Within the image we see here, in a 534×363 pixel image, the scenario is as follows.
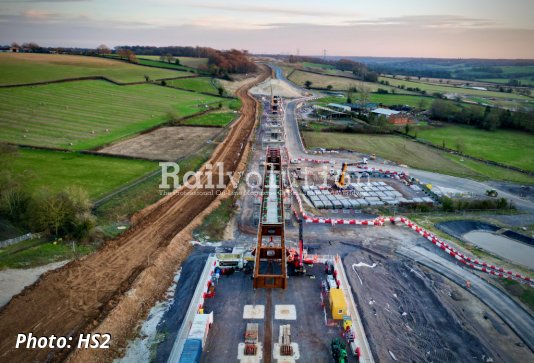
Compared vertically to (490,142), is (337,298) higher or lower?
lower

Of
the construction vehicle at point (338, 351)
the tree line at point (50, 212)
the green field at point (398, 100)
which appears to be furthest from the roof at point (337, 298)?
the green field at point (398, 100)

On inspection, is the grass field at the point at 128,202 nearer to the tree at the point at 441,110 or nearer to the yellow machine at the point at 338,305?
the yellow machine at the point at 338,305

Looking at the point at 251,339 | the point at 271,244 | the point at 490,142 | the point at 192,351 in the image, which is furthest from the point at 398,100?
the point at 192,351

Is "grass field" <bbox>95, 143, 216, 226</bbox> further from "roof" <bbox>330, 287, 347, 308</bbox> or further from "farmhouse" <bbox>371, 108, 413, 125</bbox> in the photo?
"farmhouse" <bbox>371, 108, 413, 125</bbox>

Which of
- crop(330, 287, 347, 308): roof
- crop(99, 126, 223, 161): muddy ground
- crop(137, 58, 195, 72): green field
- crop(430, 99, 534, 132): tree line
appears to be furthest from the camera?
crop(137, 58, 195, 72): green field

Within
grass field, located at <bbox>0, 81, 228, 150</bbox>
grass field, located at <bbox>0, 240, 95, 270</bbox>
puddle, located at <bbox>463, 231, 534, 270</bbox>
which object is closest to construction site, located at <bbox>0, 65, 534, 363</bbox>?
grass field, located at <bbox>0, 240, 95, 270</bbox>

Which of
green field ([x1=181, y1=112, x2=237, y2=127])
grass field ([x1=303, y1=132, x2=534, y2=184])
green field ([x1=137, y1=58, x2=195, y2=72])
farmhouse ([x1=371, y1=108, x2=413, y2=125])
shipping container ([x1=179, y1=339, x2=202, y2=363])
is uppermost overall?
green field ([x1=137, y1=58, x2=195, y2=72])

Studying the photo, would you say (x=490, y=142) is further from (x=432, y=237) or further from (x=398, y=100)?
(x=432, y=237)
